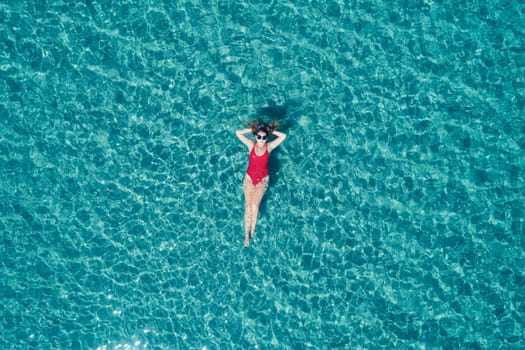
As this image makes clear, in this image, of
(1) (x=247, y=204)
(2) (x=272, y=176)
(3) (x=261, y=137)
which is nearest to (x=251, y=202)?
(1) (x=247, y=204)

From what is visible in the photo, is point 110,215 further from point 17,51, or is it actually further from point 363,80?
point 363,80

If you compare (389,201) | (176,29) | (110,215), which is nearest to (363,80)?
(389,201)

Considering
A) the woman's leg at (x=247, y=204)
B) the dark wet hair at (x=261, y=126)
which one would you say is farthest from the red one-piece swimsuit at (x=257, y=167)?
the dark wet hair at (x=261, y=126)

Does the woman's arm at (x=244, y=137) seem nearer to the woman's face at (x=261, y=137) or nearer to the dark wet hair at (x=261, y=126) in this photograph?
the dark wet hair at (x=261, y=126)

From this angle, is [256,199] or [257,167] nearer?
[257,167]

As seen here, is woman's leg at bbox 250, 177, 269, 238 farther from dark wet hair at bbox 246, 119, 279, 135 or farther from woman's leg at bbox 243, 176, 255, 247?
dark wet hair at bbox 246, 119, 279, 135

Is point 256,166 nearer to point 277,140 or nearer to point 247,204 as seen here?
point 277,140

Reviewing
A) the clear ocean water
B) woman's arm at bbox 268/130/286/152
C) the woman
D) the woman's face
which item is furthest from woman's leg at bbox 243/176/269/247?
the woman's face

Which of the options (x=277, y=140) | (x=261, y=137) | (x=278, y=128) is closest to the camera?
(x=261, y=137)
